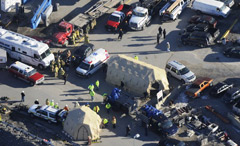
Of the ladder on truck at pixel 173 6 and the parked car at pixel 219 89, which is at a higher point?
the ladder on truck at pixel 173 6

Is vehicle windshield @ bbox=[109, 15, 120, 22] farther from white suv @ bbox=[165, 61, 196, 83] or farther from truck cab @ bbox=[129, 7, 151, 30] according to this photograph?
white suv @ bbox=[165, 61, 196, 83]

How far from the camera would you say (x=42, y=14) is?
227 ft

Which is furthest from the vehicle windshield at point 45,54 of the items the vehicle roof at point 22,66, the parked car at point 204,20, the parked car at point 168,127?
the parked car at point 204,20

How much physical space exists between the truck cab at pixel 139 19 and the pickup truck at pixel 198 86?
13246 millimetres

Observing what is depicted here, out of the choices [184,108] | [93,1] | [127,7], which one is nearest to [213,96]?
[184,108]

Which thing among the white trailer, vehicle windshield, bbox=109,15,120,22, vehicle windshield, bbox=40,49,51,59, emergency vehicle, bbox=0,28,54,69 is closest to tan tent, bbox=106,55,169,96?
vehicle windshield, bbox=40,49,51,59

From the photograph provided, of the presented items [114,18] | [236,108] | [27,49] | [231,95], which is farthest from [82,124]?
[114,18]

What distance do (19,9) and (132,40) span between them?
16052 millimetres

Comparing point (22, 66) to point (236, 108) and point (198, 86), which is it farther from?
point (236, 108)

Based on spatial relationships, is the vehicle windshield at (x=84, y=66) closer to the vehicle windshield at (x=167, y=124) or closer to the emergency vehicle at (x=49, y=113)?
the emergency vehicle at (x=49, y=113)

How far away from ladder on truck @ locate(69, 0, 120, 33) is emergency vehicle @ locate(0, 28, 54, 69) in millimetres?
7198

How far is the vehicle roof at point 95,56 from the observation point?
199ft

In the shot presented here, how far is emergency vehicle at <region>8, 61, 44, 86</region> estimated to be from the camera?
59.1 m

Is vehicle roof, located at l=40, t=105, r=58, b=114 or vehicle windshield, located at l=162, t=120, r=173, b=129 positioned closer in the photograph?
vehicle windshield, located at l=162, t=120, r=173, b=129
